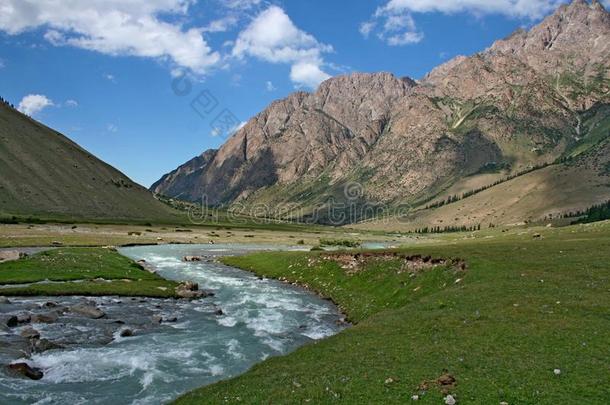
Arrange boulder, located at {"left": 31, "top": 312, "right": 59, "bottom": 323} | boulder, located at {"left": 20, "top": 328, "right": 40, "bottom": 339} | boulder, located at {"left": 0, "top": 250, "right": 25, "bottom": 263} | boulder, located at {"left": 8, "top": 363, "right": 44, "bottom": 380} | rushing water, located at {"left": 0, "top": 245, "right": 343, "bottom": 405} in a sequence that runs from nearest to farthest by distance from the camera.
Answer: rushing water, located at {"left": 0, "top": 245, "right": 343, "bottom": 405} → boulder, located at {"left": 8, "top": 363, "right": 44, "bottom": 380} → boulder, located at {"left": 20, "top": 328, "right": 40, "bottom": 339} → boulder, located at {"left": 31, "top": 312, "right": 59, "bottom": 323} → boulder, located at {"left": 0, "top": 250, "right": 25, "bottom": 263}

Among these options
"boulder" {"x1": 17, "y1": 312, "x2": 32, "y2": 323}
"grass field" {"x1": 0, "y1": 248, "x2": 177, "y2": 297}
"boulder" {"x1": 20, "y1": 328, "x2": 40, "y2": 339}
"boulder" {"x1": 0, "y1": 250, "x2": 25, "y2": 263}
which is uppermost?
"boulder" {"x1": 0, "y1": 250, "x2": 25, "y2": 263}

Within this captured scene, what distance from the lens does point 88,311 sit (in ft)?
142

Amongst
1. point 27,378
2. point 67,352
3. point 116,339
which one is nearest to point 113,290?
point 116,339

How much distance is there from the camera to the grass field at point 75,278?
52.6m

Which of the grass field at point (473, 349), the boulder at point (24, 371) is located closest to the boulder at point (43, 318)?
the boulder at point (24, 371)

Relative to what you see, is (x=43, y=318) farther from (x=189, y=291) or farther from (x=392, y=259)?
(x=392, y=259)

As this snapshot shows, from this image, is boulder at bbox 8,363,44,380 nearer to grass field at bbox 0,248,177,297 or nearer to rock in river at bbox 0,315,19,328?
rock in river at bbox 0,315,19,328

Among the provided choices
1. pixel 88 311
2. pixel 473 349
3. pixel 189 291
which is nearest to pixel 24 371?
pixel 88 311

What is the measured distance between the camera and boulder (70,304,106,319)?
42750 mm

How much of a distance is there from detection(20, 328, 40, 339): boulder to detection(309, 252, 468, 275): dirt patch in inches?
1452

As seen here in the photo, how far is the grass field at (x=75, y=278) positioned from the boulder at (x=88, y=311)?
9140mm

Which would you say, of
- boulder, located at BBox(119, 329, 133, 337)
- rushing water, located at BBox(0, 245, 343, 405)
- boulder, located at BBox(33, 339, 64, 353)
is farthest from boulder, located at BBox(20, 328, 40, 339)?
boulder, located at BBox(119, 329, 133, 337)

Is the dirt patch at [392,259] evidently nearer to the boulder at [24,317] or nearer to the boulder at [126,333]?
the boulder at [126,333]

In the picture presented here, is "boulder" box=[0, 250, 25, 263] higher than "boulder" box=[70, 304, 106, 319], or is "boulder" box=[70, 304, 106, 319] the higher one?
"boulder" box=[0, 250, 25, 263]
